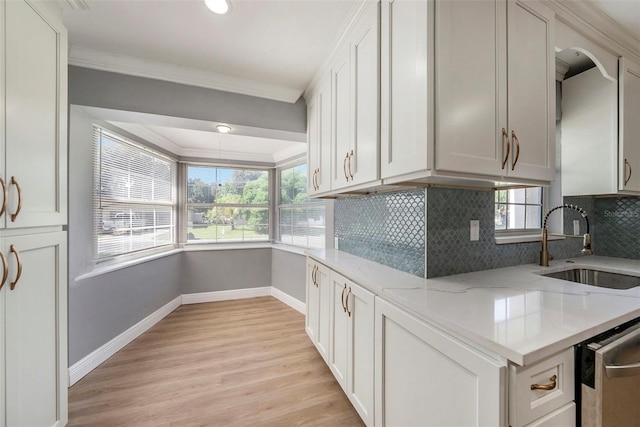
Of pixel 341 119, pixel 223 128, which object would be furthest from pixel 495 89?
pixel 223 128

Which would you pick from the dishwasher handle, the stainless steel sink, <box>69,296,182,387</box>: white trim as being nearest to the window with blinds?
<box>69,296,182,387</box>: white trim

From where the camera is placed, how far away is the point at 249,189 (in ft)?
13.5

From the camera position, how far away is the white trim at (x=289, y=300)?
3.24m

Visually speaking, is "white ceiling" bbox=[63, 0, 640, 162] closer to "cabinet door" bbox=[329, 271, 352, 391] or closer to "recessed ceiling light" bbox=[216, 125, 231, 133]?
"recessed ceiling light" bbox=[216, 125, 231, 133]

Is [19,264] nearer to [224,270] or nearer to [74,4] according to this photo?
[74,4]

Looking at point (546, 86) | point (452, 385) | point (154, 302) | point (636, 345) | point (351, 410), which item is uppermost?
point (546, 86)

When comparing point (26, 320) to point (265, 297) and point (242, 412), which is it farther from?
point (265, 297)

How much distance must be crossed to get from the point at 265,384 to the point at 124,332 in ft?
5.13

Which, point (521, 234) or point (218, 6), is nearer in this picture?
point (218, 6)

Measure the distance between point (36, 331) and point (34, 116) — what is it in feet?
3.22

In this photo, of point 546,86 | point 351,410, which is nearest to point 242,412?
point 351,410

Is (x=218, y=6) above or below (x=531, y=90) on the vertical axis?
above

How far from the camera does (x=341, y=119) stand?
175 centimetres

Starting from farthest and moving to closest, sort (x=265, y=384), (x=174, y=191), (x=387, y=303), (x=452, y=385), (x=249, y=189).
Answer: (x=249, y=189) < (x=174, y=191) < (x=265, y=384) < (x=387, y=303) < (x=452, y=385)
